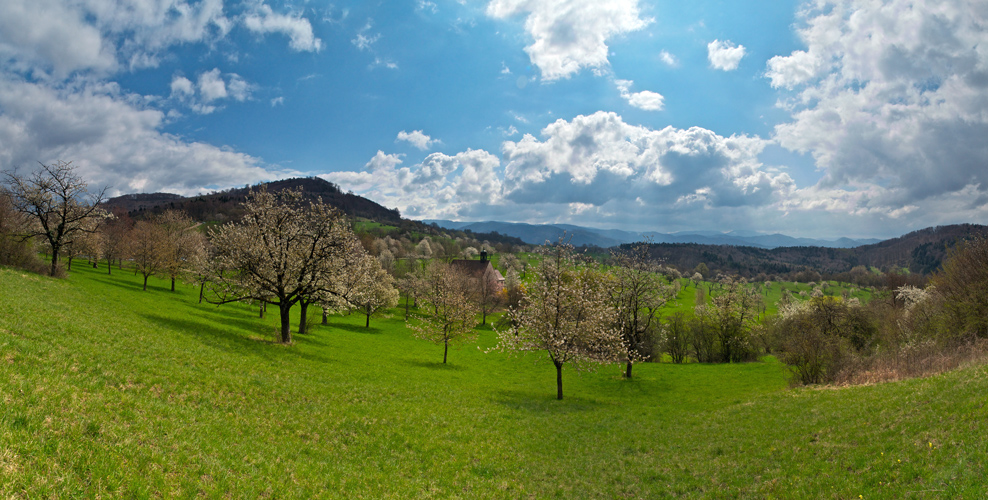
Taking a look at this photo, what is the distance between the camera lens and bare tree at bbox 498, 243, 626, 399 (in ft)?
88.4

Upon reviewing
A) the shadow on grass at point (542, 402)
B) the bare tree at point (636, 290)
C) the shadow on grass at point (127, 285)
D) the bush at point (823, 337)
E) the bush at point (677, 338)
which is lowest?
the bush at point (677, 338)

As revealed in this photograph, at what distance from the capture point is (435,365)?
38594 mm

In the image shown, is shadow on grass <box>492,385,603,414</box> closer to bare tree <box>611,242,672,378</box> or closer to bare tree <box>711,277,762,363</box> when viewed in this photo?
bare tree <box>611,242,672,378</box>

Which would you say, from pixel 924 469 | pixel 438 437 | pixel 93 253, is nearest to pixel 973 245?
pixel 924 469

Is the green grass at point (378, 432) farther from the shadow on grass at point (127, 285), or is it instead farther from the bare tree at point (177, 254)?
the bare tree at point (177, 254)

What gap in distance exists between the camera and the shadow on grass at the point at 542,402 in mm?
24203

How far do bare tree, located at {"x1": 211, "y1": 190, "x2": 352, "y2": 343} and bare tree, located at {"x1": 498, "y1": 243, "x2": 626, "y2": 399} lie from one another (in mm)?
14948

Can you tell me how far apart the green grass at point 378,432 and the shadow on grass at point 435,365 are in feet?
33.8

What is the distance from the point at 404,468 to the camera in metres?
12.9

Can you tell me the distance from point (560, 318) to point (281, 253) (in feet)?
67.6

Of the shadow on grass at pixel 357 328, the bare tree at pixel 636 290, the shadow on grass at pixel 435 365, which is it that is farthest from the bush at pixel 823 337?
the shadow on grass at pixel 357 328

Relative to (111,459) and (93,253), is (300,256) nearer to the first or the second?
(111,459)

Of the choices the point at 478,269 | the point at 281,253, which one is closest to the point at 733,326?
the point at 281,253

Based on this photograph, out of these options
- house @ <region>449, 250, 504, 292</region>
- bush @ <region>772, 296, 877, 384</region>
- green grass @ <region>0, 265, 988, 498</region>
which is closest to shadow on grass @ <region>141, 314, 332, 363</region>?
green grass @ <region>0, 265, 988, 498</region>
